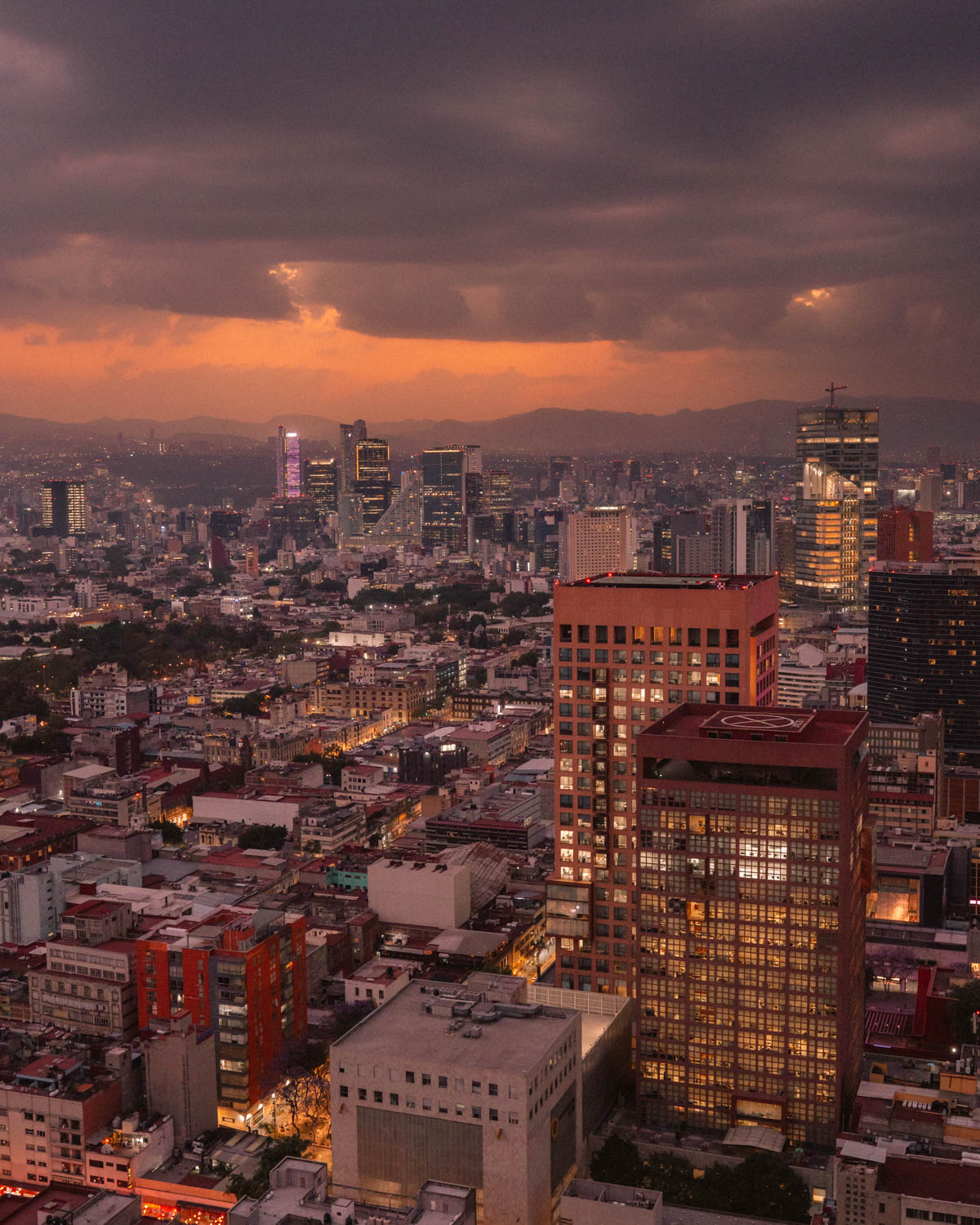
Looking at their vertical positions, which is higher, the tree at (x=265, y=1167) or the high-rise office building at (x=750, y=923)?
the high-rise office building at (x=750, y=923)

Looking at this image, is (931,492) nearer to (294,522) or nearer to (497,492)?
Result: (497,492)

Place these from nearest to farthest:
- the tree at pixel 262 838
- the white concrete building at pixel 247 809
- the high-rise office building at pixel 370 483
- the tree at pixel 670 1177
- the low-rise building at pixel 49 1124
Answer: the tree at pixel 670 1177
the low-rise building at pixel 49 1124
the tree at pixel 262 838
the white concrete building at pixel 247 809
the high-rise office building at pixel 370 483

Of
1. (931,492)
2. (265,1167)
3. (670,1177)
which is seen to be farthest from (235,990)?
(931,492)

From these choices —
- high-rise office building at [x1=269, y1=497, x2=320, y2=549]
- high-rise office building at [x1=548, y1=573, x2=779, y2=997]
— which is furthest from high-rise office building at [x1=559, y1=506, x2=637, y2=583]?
high-rise office building at [x1=548, y1=573, x2=779, y2=997]

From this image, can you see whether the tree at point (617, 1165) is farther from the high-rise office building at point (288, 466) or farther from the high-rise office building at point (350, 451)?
the high-rise office building at point (288, 466)

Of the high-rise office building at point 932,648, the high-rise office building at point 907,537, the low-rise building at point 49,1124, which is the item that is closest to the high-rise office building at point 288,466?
the high-rise office building at point 907,537

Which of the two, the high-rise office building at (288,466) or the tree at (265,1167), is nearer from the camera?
the tree at (265,1167)
